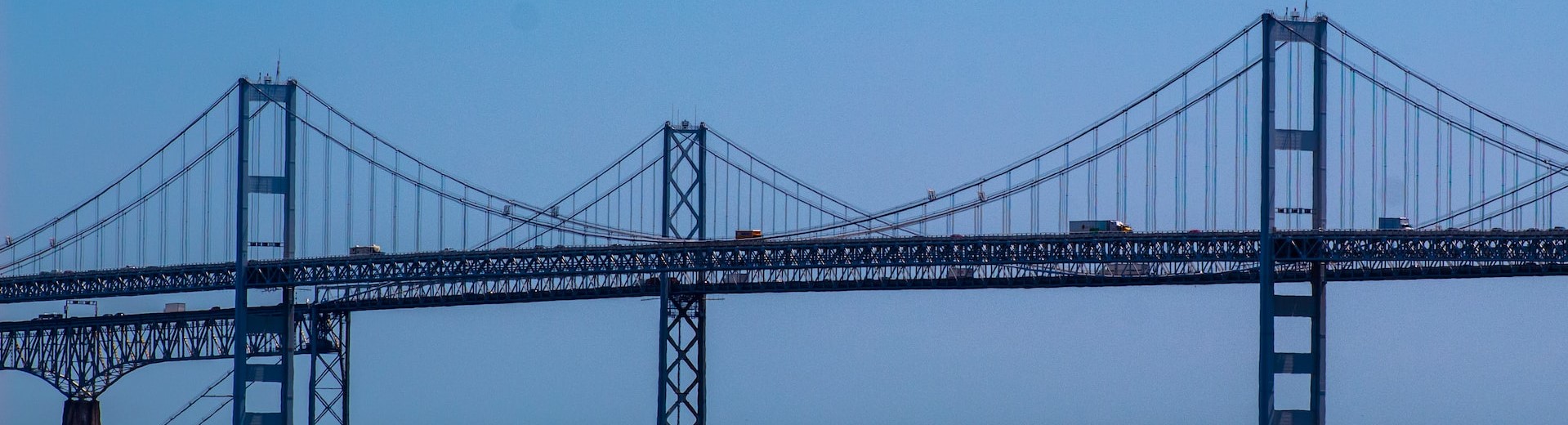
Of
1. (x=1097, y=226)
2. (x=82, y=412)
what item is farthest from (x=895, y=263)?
(x=82, y=412)

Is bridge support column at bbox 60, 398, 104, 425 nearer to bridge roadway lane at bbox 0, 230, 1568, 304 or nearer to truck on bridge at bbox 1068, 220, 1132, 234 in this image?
bridge roadway lane at bbox 0, 230, 1568, 304

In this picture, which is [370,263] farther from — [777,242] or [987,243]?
[987,243]

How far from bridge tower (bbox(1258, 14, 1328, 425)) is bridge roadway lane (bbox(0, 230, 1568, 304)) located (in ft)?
3.27

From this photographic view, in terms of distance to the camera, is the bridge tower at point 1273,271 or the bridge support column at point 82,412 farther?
the bridge support column at point 82,412

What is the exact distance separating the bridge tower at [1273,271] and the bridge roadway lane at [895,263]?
3.27ft

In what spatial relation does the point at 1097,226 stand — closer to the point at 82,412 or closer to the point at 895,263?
the point at 895,263

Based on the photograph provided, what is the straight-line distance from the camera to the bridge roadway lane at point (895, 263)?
80.0 metres

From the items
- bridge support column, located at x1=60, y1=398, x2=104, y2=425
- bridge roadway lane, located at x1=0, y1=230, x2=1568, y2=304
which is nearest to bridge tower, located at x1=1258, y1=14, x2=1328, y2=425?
bridge roadway lane, located at x1=0, y1=230, x2=1568, y2=304

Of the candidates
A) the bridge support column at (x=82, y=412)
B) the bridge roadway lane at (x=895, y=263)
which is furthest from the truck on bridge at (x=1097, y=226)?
the bridge support column at (x=82, y=412)

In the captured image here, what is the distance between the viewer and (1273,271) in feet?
253

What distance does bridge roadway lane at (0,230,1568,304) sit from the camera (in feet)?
262

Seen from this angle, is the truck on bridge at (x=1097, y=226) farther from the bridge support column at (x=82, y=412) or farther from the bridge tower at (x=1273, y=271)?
the bridge support column at (x=82, y=412)

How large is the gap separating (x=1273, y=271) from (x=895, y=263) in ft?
47.4

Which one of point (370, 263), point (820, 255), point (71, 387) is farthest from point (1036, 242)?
point (71, 387)
